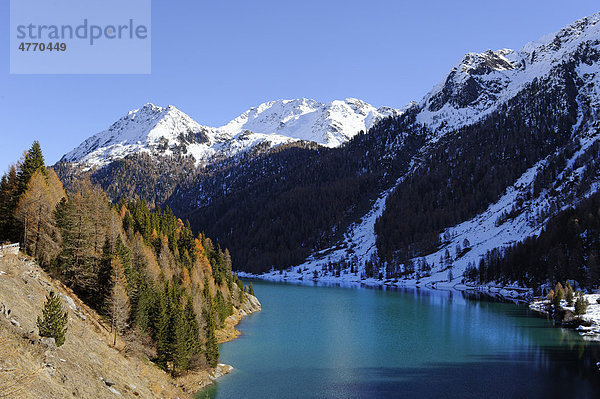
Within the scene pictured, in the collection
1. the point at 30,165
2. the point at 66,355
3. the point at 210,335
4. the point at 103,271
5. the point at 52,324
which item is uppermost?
the point at 30,165

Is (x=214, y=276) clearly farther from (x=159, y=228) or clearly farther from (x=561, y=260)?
(x=561, y=260)

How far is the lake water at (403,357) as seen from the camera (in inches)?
1908

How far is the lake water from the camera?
159ft

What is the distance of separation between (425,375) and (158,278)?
41722mm

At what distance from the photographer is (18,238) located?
5084 cm

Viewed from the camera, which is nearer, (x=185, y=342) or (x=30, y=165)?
(x=185, y=342)

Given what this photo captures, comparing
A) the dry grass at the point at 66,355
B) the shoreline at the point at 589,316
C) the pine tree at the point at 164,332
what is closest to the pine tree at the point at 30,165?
the dry grass at the point at 66,355

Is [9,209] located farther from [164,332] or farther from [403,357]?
[403,357]

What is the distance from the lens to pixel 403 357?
6419cm

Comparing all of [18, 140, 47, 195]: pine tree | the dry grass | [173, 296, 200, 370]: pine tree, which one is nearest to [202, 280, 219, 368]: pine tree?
[173, 296, 200, 370]: pine tree

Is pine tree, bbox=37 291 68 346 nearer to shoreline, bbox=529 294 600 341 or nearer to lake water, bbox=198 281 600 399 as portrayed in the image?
lake water, bbox=198 281 600 399

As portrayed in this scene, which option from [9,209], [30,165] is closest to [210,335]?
[9,209]

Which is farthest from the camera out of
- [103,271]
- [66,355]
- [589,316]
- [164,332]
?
[589,316]

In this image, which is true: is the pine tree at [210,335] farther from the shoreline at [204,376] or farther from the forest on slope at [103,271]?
the shoreline at [204,376]
